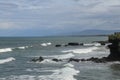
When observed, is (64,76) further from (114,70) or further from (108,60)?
(108,60)

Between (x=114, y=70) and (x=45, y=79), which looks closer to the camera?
(x=45, y=79)

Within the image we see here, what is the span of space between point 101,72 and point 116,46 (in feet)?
32.9

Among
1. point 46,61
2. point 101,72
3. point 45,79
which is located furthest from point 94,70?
point 46,61

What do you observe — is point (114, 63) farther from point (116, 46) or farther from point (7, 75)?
point (7, 75)

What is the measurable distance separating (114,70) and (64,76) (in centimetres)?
636

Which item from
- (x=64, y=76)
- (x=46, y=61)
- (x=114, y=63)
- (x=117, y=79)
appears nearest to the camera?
(x=117, y=79)

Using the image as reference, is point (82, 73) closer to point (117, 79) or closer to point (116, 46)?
point (117, 79)

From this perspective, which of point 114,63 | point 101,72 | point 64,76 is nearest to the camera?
point 64,76

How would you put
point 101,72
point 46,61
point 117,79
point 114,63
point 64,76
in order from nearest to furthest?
point 117,79, point 64,76, point 101,72, point 114,63, point 46,61

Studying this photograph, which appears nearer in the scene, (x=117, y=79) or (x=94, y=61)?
(x=117, y=79)

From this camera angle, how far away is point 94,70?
115 ft

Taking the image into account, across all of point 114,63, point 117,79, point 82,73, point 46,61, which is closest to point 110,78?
point 117,79

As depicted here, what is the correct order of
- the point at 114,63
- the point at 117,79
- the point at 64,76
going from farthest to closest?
the point at 114,63 → the point at 64,76 → the point at 117,79

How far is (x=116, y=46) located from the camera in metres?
42.9
